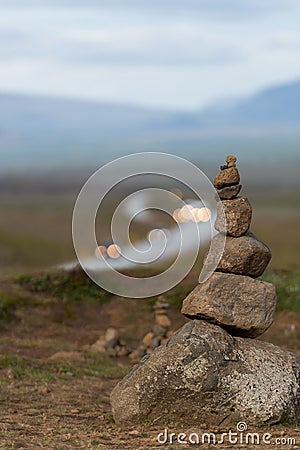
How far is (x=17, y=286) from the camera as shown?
119 feet

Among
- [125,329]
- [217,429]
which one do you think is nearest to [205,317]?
[217,429]

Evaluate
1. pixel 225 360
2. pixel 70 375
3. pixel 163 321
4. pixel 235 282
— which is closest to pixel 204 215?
pixel 235 282

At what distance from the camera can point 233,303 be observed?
1505cm

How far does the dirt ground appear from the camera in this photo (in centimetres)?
1362

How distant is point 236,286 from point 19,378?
850 cm

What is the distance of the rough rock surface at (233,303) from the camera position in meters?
14.9

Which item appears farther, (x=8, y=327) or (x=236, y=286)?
(x=8, y=327)

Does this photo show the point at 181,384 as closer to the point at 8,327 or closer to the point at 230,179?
the point at 230,179

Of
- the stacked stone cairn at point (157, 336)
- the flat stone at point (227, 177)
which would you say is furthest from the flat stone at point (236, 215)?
the stacked stone cairn at point (157, 336)

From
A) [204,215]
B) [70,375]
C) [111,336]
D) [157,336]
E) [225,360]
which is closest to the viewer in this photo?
[225,360]

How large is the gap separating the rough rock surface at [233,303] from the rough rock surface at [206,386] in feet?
1.51

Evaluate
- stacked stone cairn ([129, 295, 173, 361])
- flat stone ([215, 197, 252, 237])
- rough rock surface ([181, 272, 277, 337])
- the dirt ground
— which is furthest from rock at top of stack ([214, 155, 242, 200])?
stacked stone cairn ([129, 295, 173, 361])

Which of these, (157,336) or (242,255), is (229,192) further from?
(157,336)

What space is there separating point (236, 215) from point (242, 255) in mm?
839
